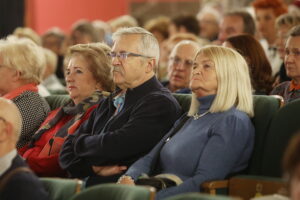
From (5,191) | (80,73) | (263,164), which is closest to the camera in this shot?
(5,191)

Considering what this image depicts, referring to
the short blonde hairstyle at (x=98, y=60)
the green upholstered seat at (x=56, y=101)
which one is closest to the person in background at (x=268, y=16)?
the green upholstered seat at (x=56, y=101)

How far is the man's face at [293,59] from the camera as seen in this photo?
14.8ft

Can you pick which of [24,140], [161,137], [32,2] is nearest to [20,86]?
[24,140]

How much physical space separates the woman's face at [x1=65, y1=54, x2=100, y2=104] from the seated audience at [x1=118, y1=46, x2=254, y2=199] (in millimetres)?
844

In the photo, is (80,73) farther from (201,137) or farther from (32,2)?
(32,2)

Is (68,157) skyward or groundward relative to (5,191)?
groundward

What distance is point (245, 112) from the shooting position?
382 centimetres

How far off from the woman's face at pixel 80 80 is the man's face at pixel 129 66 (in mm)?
421

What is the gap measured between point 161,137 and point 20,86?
4.34 feet

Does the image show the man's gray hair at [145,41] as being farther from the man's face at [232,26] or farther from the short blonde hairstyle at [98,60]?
the man's face at [232,26]

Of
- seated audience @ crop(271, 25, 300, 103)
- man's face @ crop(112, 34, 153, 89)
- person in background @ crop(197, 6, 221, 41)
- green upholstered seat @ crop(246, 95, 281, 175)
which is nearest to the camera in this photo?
green upholstered seat @ crop(246, 95, 281, 175)

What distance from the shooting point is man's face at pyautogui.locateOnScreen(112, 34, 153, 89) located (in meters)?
4.21

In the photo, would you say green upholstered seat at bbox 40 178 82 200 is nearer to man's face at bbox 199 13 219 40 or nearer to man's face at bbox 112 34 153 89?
man's face at bbox 112 34 153 89

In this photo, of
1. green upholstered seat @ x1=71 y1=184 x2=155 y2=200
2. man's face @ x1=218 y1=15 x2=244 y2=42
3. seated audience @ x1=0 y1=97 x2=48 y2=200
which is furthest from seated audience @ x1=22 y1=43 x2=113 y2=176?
man's face @ x1=218 y1=15 x2=244 y2=42
